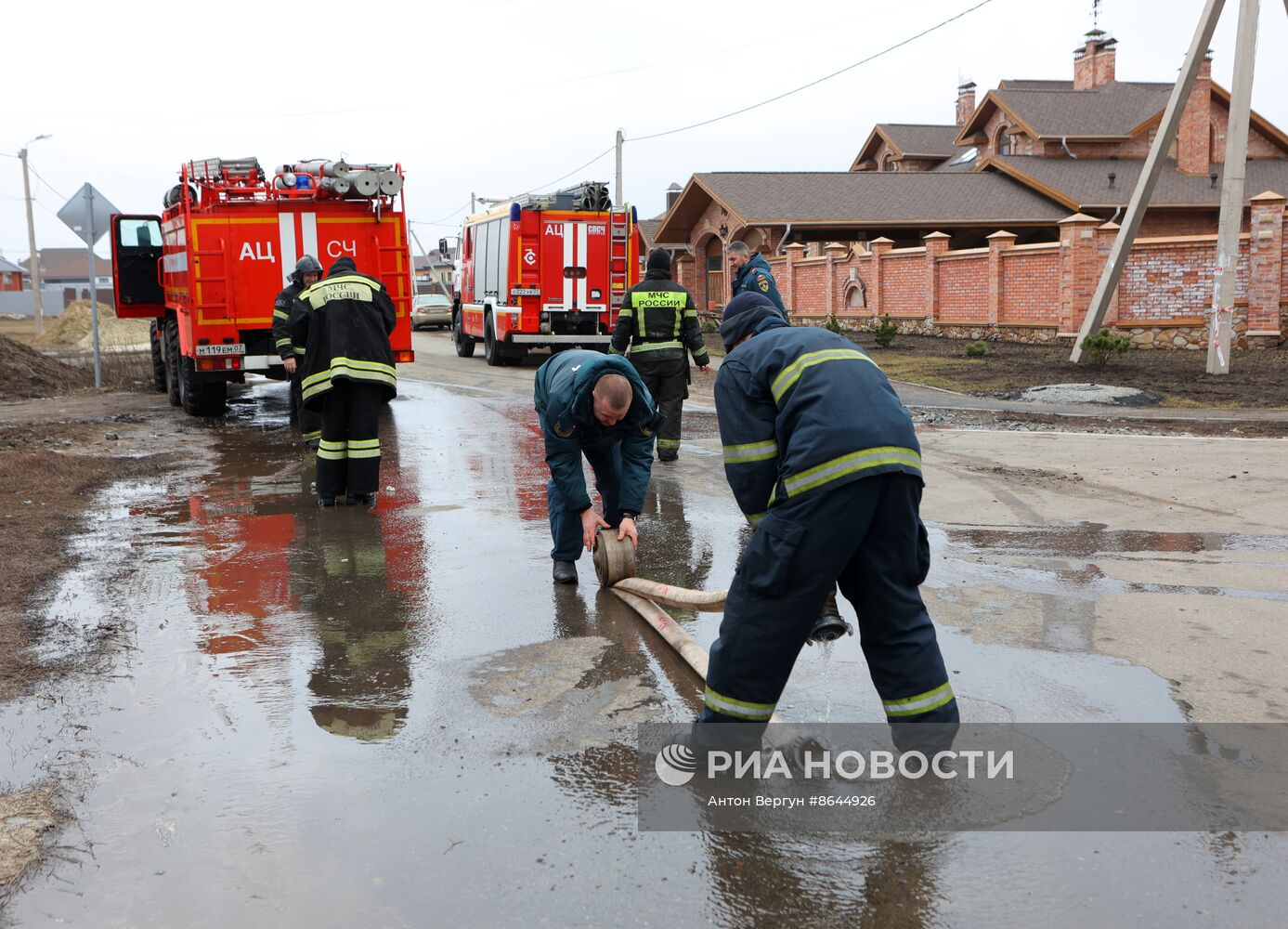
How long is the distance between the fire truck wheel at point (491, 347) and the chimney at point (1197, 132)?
2536 cm

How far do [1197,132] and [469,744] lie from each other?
1555 inches

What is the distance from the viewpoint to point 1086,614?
5.57 metres

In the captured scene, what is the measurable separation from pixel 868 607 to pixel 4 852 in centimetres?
256

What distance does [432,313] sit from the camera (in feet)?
127

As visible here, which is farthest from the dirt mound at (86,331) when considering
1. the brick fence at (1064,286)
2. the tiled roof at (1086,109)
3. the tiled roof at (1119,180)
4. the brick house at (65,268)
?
the brick house at (65,268)

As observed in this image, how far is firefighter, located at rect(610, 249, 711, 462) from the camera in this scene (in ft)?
32.3

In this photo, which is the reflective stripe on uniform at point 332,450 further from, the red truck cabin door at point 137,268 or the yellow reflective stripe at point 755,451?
Result: the red truck cabin door at point 137,268

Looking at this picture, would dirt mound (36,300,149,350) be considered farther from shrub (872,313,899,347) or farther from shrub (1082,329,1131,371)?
shrub (1082,329,1131,371)

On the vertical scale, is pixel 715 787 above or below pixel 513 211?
below

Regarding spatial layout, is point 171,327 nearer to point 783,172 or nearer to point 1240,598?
point 1240,598

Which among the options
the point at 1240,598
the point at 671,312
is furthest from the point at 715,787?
the point at 671,312

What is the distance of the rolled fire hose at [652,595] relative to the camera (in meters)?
4.86

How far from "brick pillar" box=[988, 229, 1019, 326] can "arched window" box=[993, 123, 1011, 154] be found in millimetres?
18289

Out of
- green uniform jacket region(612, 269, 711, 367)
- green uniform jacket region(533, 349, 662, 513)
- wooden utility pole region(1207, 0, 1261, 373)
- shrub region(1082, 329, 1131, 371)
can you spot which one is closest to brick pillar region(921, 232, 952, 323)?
→ shrub region(1082, 329, 1131, 371)
